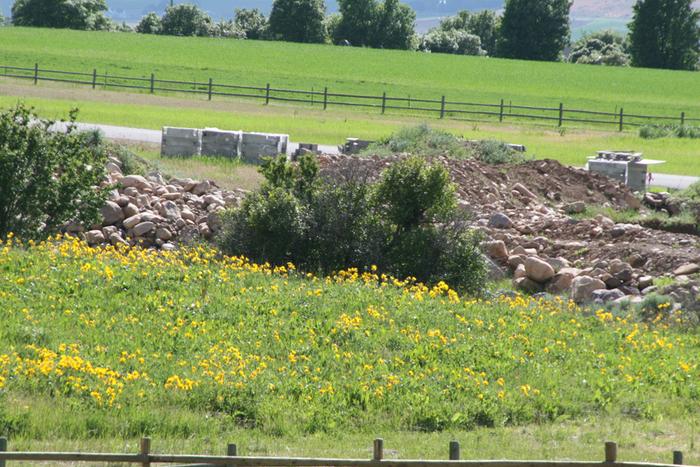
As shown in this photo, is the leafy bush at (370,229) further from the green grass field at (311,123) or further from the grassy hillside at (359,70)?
the grassy hillside at (359,70)

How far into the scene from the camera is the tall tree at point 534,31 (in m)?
113

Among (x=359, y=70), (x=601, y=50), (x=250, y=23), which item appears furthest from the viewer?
(x=250, y=23)

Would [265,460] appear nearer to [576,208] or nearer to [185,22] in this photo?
[576,208]

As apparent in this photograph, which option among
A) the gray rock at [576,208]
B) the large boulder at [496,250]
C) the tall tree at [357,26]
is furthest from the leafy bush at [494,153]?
the tall tree at [357,26]

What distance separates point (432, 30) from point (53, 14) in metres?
41.4

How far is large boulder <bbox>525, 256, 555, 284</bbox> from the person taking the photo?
78.5ft

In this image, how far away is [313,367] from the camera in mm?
14891

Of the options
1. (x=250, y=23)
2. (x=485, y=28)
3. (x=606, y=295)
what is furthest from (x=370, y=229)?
(x=485, y=28)

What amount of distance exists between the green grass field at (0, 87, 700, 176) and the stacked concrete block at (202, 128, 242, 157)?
411 inches

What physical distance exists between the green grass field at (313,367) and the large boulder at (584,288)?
2664 mm

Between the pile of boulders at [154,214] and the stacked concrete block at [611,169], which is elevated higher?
the stacked concrete block at [611,169]

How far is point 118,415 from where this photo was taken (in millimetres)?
12727

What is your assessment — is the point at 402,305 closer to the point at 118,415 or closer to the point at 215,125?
the point at 118,415

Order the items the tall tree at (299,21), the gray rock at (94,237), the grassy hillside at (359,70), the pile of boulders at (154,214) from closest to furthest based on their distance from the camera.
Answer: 1. the gray rock at (94,237)
2. the pile of boulders at (154,214)
3. the grassy hillside at (359,70)
4. the tall tree at (299,21)
